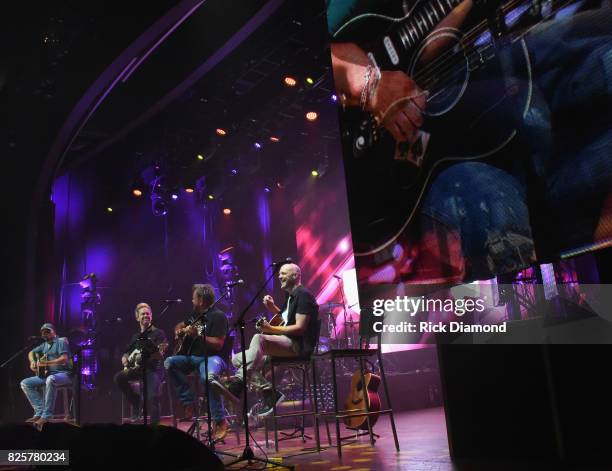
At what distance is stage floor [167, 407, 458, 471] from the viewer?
3.28m

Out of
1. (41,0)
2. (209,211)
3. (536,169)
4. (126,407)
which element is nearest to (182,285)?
(209,211)

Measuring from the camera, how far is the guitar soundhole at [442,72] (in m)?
2.90

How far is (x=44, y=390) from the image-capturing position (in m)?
→ 7.55

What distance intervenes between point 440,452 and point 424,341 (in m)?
5.80

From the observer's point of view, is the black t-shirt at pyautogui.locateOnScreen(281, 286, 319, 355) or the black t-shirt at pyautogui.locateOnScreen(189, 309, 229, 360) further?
the black t-shirt at pyautogui.locateOnScreen(189, 309, 229, 360)

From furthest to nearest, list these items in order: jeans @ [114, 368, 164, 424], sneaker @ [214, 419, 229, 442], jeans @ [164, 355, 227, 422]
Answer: jeans @ [114, 368, 164, 424]
jeans @ [164, 355, 227, 422]
sneaker @ [214, 419, 229, 442]

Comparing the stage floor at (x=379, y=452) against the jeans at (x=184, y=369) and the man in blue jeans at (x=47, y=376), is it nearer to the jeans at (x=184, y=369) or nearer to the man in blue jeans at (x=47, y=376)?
the jeans at (x=184, y=369)

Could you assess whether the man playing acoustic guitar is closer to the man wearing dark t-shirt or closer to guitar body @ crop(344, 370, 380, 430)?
the man wearing dark t-shirt

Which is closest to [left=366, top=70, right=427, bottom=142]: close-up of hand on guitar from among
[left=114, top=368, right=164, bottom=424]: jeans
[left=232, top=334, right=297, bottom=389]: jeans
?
[left=232, top=334, right=297, bottom=389]: jeans

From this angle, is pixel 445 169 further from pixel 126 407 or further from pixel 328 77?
pixel 126 407

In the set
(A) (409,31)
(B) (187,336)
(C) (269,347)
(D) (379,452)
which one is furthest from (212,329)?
(A) (409,31)

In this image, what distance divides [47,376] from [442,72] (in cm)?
679

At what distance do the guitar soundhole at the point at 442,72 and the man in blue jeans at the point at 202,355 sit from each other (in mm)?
3158

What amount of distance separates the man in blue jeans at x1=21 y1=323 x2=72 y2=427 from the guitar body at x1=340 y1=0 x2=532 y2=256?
5590 millimetres
